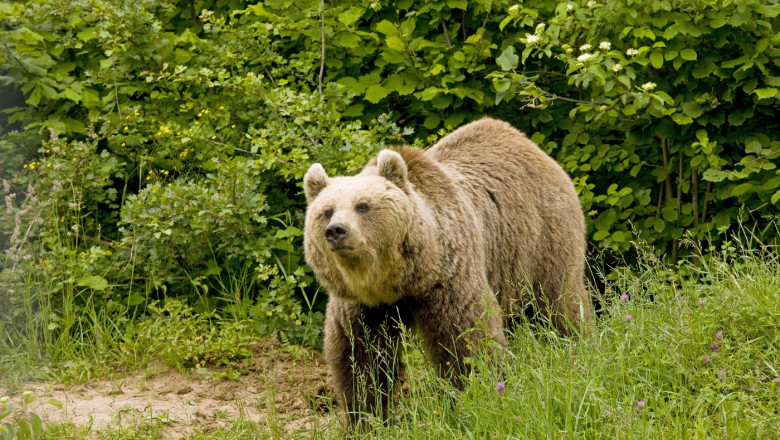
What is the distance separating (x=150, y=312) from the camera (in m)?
6.35

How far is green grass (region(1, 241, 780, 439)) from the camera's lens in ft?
11.0

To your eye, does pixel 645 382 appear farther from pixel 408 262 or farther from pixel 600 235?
pixel 600 235

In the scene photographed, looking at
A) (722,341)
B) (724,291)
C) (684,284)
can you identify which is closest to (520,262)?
(684,284)

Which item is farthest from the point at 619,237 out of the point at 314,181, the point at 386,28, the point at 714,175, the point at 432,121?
the point at 314,181

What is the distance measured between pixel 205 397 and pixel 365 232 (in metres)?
1.90

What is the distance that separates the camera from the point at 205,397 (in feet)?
17.9

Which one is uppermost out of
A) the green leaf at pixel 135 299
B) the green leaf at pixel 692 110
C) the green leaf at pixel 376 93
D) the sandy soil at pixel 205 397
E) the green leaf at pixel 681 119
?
the green leaf at pixel 376 93

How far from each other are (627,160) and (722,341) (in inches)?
119

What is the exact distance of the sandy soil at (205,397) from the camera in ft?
16.0

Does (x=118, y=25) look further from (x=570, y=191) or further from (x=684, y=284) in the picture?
(x=684, y=284)

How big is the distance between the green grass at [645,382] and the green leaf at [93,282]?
247 cm

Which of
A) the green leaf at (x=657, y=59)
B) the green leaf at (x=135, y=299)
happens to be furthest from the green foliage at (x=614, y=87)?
the green leaf at (x=135, y=299)

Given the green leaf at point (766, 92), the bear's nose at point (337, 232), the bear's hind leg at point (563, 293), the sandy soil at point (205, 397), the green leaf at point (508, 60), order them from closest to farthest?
the bear's nose at point (337, 232)
the sandy soil at point (205, 397)
the bear's hind leg at point (563, 293)
the green leaf at point (766, 92)
the green leaf at point (508, 60)

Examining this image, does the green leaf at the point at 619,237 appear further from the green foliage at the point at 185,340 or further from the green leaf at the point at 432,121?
the green foliage at the point at 185,340
